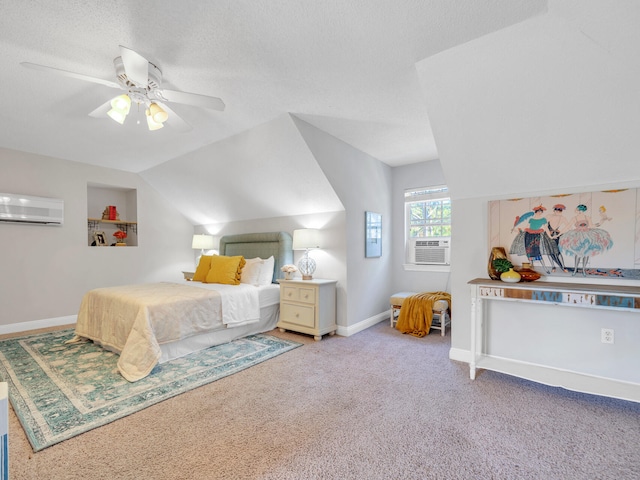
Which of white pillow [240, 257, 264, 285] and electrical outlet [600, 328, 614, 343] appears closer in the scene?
electrical outlet [600, 328, 614, 343]

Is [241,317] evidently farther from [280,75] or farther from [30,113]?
[30,113]

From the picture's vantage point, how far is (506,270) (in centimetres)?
260

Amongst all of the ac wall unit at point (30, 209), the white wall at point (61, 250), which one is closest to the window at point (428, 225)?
the white wall at point (61, 250)

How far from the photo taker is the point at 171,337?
289 centimetres

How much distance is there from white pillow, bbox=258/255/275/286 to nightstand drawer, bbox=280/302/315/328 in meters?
0.43

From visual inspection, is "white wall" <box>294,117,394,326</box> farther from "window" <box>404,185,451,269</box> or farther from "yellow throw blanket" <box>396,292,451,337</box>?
"yellow throw blanket" <box>396,292,451,337</box>

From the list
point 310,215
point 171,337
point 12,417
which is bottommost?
point 12,417

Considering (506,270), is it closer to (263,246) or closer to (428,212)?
(428,212)

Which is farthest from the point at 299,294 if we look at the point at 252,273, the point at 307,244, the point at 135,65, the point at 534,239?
the point at 135,65

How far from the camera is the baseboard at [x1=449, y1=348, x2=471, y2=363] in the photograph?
2918mm

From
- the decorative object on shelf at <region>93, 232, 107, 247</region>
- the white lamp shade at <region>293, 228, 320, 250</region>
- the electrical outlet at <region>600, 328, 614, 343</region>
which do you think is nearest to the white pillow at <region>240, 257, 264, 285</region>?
the white lamp shade at <region>293, 228, 320, 250</region>

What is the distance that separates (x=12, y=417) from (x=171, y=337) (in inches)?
43.4

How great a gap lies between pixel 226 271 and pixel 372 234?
207 centimetres

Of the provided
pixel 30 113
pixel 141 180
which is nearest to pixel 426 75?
pixel 30 113
